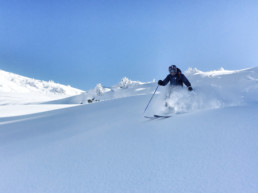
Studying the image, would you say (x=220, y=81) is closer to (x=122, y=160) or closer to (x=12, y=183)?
(x=122, y=160)

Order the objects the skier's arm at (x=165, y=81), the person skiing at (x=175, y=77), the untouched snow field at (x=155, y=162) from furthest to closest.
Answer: the skier's arm at (x=165, y=81), the person skiing at (x=175, y=77), the untouched snow field at (x=155, y=162)

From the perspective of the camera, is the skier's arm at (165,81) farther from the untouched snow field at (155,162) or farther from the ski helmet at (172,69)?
the untouched snow field at (155,162)

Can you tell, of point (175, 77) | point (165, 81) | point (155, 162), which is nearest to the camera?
point (155, 162)

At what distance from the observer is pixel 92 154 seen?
236 cm

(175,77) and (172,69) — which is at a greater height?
(172,69)


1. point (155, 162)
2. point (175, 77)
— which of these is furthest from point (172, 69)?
point (155, 162)

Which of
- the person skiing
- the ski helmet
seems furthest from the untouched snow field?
the ski helmet

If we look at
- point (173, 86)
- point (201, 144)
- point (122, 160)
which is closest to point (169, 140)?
point (201, 144)

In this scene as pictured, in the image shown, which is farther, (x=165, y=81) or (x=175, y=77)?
(x=165, y=81)

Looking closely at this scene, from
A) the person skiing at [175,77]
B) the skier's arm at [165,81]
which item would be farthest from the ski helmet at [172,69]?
the skier's arm at [165,81]

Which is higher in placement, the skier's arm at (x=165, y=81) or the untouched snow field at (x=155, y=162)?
the skier's arm at (x=165, y=81)

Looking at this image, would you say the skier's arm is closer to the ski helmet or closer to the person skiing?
the person skiing

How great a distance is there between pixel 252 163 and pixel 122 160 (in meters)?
1.23

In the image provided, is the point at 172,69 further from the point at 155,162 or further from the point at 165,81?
the point at 155,162
